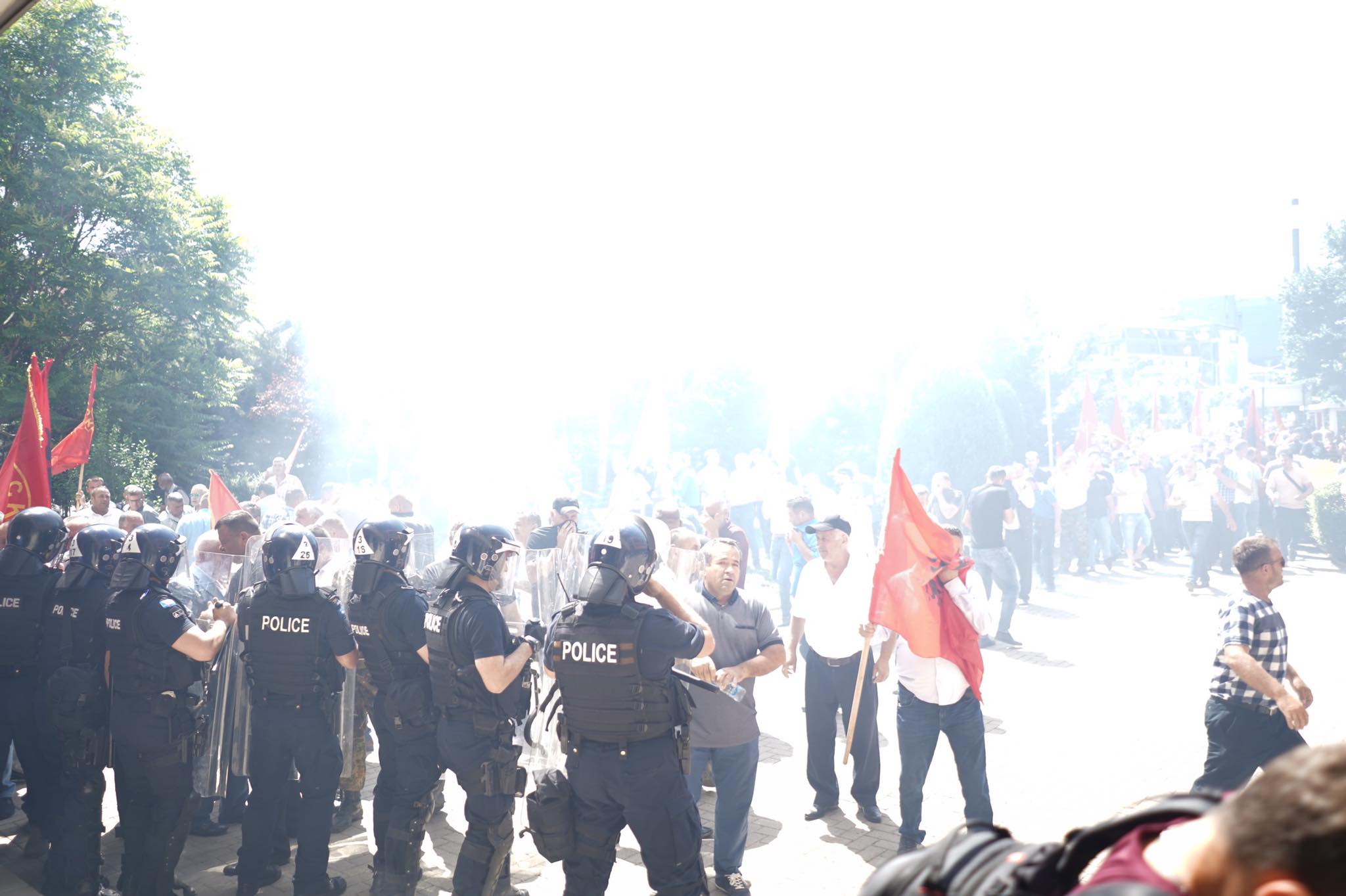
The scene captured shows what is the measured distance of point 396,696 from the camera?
5.43 meters

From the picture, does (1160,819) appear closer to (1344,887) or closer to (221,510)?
(1344,887)

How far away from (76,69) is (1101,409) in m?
39.2

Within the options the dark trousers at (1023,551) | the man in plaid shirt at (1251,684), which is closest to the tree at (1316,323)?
the dark trousers at (1023,551)

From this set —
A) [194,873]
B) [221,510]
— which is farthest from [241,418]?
[194,873]

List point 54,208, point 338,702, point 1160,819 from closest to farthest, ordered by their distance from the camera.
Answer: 1. point 1160,819
2. point 338,702
3. point 54,208

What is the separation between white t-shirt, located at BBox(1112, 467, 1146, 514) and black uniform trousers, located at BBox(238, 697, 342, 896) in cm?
1623

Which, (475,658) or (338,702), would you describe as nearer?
(475,658)

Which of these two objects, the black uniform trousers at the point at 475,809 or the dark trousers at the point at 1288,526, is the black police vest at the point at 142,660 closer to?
the black uniform trousers at the point at 475,809

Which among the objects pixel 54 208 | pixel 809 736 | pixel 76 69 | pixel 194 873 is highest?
pixel 76 69

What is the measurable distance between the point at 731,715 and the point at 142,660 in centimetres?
314

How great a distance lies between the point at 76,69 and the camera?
74.4 feet

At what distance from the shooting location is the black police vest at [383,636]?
5.57 meters

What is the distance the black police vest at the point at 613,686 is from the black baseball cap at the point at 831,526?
2.74 m

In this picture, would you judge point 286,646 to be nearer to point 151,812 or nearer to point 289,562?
point 289,562
